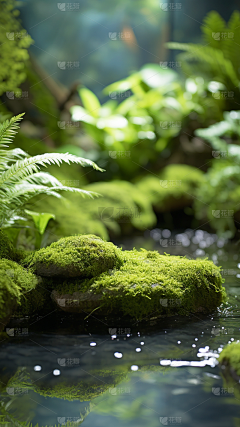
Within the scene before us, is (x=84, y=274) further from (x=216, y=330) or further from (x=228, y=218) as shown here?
(x=228, y=218)

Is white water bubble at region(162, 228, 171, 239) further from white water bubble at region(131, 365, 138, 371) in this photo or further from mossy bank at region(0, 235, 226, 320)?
white water bubble at region(131, 365, 138, 371)

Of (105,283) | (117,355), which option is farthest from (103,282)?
(117,355)

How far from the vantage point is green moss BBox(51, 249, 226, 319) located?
204 centimetres

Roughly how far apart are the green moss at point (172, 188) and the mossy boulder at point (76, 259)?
3275 mm

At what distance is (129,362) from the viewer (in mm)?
1612

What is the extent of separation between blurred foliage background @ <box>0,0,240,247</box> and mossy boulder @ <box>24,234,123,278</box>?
1.39 meters

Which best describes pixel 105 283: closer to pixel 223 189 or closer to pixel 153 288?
pixel 153 288

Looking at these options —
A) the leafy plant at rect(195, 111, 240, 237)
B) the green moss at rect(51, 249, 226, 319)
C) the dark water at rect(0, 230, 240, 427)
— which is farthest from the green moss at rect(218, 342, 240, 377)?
the leafy plant at rect(195, 111, 240, 237)

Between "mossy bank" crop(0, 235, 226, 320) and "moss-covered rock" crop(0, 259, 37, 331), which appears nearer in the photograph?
"moss-covered rock" crop(0, 259, 37, 331)

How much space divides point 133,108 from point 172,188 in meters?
1.53

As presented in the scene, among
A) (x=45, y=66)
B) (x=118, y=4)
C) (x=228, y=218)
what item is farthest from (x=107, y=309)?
(x=118, y=4)

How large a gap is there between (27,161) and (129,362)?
1.45 meters

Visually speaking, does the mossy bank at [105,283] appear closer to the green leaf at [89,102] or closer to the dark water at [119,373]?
the dark water at [119,373]

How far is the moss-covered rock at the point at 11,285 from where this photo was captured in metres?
1.75
